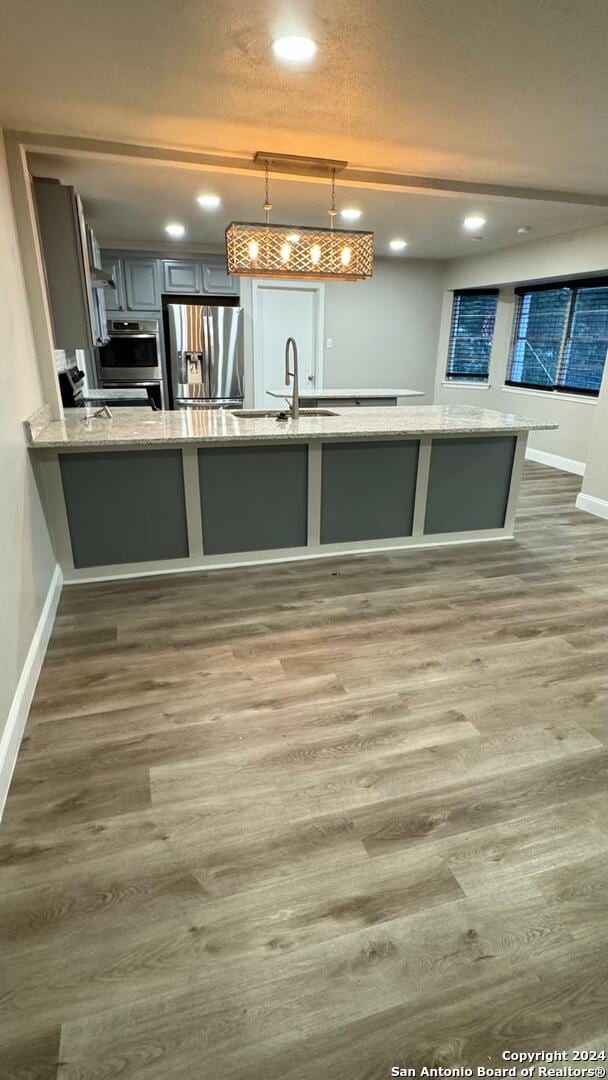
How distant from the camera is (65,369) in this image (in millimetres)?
4254

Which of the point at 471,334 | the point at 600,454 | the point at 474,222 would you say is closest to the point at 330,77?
the point at 474,222

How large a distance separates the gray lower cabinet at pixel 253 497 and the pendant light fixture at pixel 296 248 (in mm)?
1085

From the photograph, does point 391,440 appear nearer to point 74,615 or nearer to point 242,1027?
point 74,615

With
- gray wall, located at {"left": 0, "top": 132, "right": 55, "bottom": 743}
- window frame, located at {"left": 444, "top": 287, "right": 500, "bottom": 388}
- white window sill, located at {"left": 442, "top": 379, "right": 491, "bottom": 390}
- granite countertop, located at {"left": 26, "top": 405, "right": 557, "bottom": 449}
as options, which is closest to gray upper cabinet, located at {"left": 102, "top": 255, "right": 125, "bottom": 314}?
granite countertop, located at {"left": 26, "top": 405, "right": 557, "bottom": 449}

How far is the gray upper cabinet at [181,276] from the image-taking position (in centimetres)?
592

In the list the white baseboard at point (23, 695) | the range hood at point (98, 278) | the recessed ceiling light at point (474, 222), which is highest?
the recessed ceiling light at point (474, 222)

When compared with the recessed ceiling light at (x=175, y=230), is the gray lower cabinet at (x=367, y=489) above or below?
below

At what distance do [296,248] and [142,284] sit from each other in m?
3.18

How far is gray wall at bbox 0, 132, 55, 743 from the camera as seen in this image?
6.73 feet

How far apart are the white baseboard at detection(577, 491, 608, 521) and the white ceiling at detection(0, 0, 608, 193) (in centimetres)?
253

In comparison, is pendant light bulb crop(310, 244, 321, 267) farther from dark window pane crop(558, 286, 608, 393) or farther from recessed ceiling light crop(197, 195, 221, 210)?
dark window pane crop(558, 286, 608, 393)

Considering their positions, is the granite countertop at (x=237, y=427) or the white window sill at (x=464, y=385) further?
the white window sill at (x=464, y=385)

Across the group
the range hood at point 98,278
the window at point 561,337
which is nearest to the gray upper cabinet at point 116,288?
the range hood at point 98,278

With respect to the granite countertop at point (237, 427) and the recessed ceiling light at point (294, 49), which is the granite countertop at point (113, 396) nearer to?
the granite countertop at point (237, 427)
